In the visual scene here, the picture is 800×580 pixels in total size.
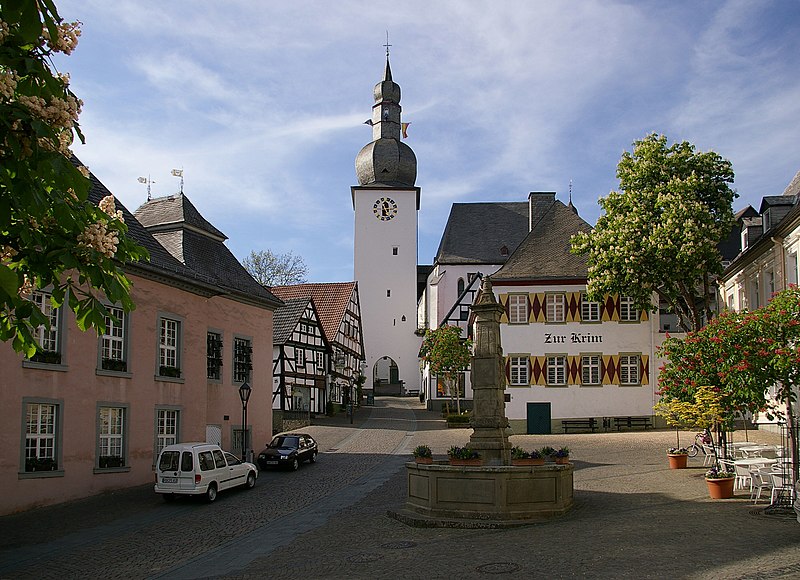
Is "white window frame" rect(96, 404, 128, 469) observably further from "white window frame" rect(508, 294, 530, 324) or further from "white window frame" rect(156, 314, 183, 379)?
"white window frame" rect(508, 294, 530, 324)

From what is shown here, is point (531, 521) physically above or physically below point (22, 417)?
below

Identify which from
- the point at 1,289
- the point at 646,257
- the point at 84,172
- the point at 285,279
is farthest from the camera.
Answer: the point at 285,279

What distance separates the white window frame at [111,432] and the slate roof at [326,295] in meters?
31.6

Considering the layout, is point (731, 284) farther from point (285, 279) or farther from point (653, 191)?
point (285, 279)

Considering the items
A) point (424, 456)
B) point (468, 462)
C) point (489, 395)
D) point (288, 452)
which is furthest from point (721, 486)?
point (288, 452)

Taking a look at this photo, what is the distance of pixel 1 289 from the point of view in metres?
4.25

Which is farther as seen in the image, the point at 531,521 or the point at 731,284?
the point at 731,284

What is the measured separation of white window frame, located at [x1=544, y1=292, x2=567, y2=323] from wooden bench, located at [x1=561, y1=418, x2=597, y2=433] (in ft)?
14.5

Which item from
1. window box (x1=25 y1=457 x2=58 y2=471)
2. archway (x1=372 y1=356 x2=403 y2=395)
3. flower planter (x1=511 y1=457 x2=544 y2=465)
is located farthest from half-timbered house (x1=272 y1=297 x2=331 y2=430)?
flower planter (x1=511 y1=457 x2=544 y2=465)

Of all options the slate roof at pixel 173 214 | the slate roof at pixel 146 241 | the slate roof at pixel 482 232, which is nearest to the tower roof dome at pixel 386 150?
the slate roof at pixel 482 232

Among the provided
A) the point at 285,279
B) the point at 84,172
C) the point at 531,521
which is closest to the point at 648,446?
the point at 531,521

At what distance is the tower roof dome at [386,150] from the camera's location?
74125mm

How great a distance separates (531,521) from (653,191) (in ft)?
69.0

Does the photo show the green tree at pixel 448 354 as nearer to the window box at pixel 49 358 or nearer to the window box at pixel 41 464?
the window box at pixel 49 358
